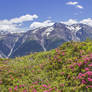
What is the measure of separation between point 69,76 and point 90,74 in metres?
1.74

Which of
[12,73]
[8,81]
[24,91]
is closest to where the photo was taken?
[24,91]

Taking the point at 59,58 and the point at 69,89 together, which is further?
the point at 59,58

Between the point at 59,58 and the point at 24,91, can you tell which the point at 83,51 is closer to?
the point at 59,58

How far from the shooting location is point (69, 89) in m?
9.95

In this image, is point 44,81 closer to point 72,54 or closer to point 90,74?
point 90,74

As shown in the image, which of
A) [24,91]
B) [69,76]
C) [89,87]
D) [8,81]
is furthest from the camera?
[8,81]

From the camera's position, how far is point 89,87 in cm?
965

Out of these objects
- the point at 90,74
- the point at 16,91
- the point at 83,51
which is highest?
the point at 83,51

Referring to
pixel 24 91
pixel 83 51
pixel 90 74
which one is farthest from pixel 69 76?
pixel 83 51

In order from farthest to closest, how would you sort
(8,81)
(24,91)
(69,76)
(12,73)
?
(12,73)
(8,81)
(69,76)
(24,91)

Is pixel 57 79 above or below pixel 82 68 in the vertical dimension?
below

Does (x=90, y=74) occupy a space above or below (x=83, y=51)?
below

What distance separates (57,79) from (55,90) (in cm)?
175

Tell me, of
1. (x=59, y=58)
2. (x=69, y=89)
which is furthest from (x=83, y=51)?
(x=69, y=89)
